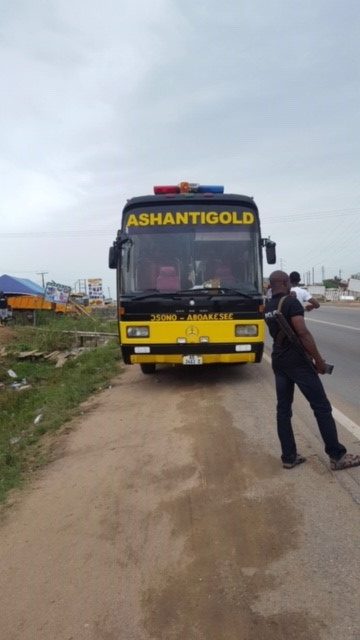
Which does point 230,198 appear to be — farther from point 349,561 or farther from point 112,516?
point 349,561

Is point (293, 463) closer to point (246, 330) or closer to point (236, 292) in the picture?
point (246, 330)

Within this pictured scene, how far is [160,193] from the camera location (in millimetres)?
8633

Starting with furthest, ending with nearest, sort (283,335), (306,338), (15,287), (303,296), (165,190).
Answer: (15,287)
(303,296)
(165,190)
(283,335)
(306,338)

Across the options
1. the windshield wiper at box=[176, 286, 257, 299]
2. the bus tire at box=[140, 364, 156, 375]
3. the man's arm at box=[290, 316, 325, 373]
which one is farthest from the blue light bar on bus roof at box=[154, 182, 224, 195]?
the man's arm at box=[290, 316, 325, 373]

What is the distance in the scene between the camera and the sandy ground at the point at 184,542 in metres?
2.79

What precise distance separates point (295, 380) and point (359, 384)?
156 inches

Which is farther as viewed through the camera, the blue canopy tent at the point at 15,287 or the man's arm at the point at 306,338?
the blue canopy tent at the point at 15,287

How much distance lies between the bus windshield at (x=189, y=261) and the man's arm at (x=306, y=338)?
3.61 m

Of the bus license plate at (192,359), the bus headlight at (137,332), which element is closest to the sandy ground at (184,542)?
the bus license plate at (192,359)

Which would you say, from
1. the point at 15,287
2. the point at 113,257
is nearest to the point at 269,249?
the point at 113,257

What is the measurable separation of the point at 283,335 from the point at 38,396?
864 cm

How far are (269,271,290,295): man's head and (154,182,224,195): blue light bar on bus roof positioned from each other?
428 cm

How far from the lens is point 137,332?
8.03 meters

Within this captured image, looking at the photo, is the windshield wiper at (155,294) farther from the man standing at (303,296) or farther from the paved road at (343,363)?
the paved road at (343,363)
